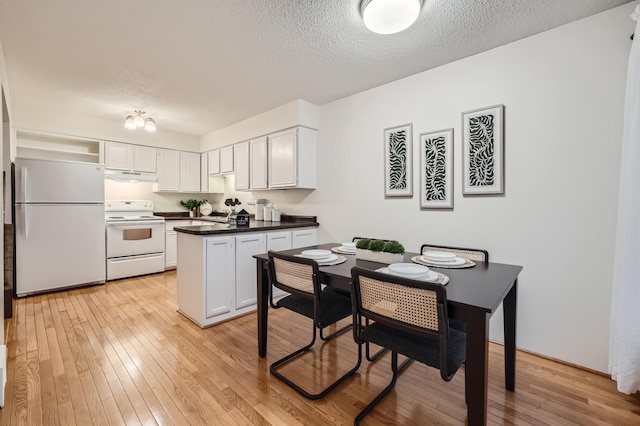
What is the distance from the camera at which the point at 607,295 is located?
191cm

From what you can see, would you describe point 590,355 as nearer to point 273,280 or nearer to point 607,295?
point 607,295

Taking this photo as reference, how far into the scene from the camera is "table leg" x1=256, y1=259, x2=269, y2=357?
82.7 inches

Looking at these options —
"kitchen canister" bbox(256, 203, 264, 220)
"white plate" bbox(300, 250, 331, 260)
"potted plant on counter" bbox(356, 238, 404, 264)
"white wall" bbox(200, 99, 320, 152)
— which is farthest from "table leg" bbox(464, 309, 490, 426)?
"kitchen canister" bbox(256, 203, 264, 220)

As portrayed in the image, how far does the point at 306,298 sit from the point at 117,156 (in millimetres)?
4231

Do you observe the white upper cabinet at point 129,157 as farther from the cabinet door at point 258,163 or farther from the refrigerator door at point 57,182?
the cabinet door at point 258,163

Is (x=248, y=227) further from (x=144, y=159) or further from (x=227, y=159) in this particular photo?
(x=144, y=159)

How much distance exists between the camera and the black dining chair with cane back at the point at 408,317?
1196 millimetres

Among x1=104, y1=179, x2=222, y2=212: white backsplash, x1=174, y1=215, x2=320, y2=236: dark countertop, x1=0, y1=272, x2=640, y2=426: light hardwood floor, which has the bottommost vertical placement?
x1=0, y1=272, x2=640, y2=426: light hardwood floor

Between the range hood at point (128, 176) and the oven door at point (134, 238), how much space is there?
0.78m

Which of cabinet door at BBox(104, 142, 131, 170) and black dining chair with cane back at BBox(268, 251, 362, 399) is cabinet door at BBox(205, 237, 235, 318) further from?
cabinet door at BBox(104, 142, 131, 170)

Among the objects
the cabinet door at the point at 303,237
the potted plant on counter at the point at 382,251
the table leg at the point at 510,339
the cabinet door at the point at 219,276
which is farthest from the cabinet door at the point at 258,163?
the table leg at the point at 510,339

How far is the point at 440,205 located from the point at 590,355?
1.45m

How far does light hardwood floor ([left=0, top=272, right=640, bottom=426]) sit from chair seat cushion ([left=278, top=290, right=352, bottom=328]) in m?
0.44

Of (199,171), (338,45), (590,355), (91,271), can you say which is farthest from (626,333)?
(199,171)
